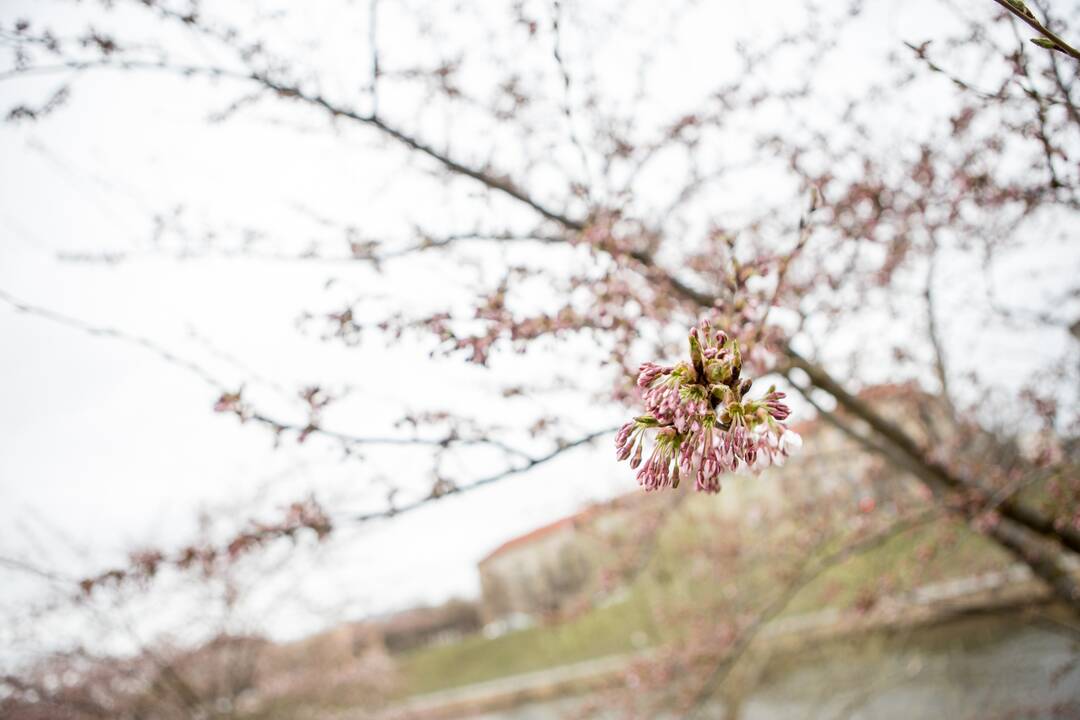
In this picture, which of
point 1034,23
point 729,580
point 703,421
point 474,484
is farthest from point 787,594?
point 729,580

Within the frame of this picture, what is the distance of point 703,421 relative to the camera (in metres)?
0.91

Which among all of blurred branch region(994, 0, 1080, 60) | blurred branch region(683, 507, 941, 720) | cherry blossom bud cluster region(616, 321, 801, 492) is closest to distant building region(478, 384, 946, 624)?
blurred branch region(683, 507, 941, 720)

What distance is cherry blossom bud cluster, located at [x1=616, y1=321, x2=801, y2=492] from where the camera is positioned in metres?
0.91

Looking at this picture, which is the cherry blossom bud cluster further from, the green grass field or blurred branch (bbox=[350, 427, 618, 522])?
the green grass field

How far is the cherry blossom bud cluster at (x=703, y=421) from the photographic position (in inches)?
35.9

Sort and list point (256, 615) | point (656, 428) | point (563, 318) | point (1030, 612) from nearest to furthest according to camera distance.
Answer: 1. point (656, 428)
2. point (563, 318)
3. point (1030, 612)
4. point (256, 615)

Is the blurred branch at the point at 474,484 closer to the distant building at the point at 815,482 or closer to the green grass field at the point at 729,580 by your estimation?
the distant building at the point at 815,482

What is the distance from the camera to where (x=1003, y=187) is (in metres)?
3.15

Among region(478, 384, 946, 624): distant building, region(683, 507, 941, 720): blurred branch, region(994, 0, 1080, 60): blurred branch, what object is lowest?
region(683, 507, 941, 720): blurred branch

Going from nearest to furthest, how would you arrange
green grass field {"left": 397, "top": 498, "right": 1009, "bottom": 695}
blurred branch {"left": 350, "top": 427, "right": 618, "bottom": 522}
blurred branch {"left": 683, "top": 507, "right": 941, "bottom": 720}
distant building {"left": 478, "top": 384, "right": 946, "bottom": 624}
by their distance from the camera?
blurred branch {"left": 350, "top": 427, "right": 618, "bottom": 522} < blurred branch {"left": 683, "top": 507, "right": 941, "bottom": 720} < green grass field {"left": 397, "top": 498, "right": 1009, "bottom": 695} < distant building {"left": 478, "top": 384, "right": 946, "bottom": 624}

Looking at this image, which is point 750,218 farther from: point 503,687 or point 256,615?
point 503,687

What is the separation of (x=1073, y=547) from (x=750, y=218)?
2.56 metres

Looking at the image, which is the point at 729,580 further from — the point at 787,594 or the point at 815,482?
the point at 787,594

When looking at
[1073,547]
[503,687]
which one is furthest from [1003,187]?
[503,687]
